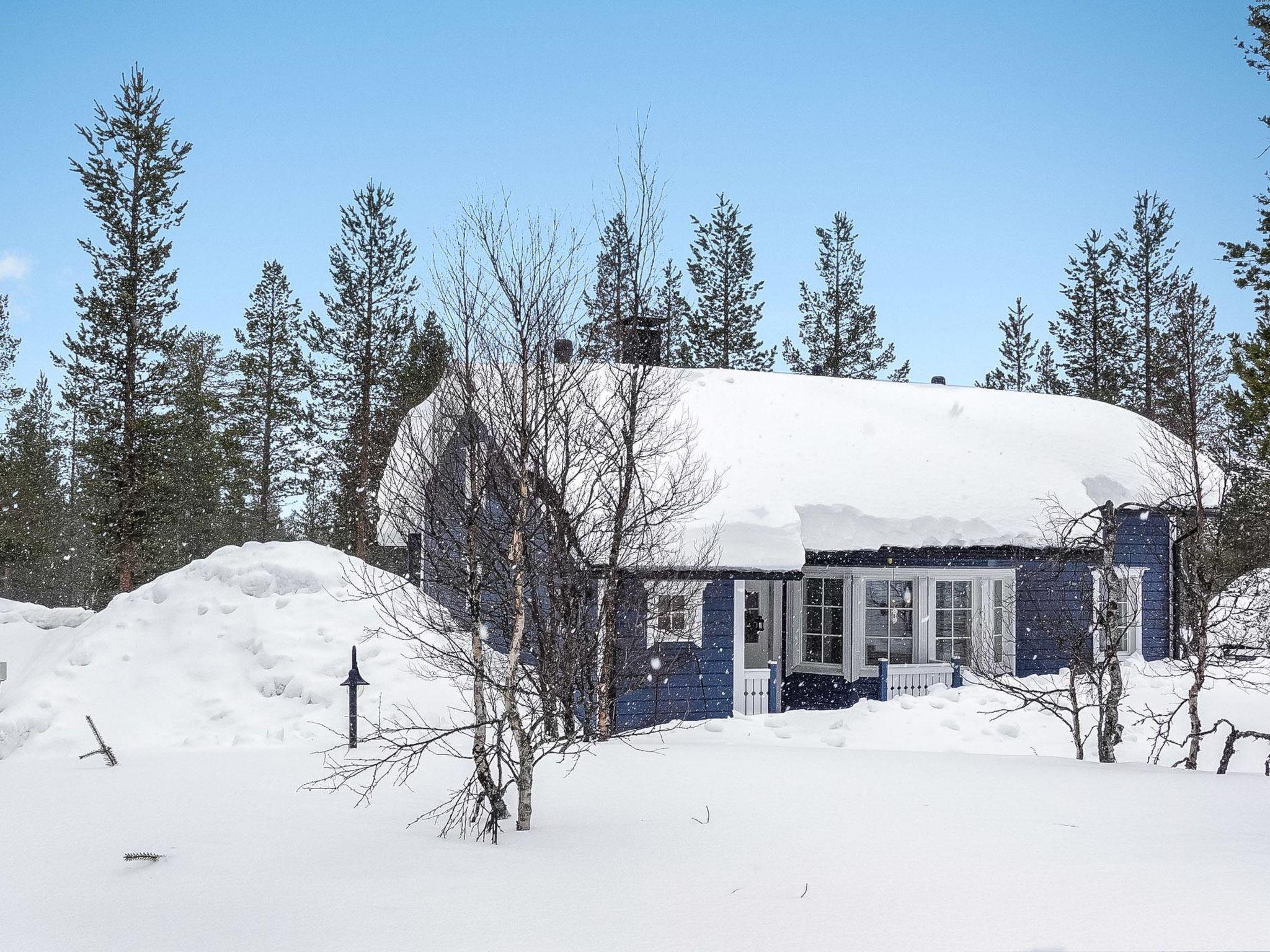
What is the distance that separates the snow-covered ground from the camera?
15.5 ft

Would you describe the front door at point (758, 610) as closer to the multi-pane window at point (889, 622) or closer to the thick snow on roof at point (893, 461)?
the multi-pane window at point (889, 622)

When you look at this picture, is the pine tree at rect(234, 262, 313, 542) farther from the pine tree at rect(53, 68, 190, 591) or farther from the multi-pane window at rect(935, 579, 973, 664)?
the multi-pane window at rect(935, 579, 973, 664)

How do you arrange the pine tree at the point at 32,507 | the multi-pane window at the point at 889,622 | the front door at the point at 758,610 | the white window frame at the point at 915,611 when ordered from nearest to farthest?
the white window frame at the point at 915,611 → the multi-pane window at the point at 889,622 → the front door at the point at 758,610 → the pine tree at the point at 32,507

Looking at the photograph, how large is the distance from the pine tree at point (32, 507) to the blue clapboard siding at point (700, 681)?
862 inches

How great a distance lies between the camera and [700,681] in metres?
13.1

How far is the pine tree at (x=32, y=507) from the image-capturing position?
1064 inches

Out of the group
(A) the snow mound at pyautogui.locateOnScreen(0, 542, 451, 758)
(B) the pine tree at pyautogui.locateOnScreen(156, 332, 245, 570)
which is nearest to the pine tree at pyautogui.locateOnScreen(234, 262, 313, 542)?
(B) the pine tree at pyautogui.locateOnScreen(156, 332, 245, 570)

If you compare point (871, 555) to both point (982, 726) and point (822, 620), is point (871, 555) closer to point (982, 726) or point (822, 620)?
point (822, 620)

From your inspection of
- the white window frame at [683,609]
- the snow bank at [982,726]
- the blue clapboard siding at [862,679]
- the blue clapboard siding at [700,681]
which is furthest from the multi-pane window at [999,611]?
the white window frame at [683,609]

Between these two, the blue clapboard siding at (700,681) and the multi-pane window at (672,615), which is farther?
the blue clapboard siding at (700,681)

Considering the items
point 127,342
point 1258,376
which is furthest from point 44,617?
point 1258,376

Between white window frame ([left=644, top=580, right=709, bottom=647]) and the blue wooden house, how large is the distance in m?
0.04

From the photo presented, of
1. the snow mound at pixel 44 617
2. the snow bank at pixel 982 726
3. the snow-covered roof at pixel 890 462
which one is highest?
the snow-covered roof at pixel 890 462

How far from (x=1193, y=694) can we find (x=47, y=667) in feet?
48.1
